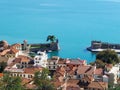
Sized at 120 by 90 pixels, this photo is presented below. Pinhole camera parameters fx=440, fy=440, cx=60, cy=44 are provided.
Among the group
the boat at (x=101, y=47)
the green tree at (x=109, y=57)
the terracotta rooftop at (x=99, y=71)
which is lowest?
the terracotta rooftop at (x=99, y=71)

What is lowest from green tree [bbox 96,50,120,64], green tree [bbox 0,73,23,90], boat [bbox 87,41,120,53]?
green tree [bbox 0,73,23,90]

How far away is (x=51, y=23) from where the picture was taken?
6103 centimetres

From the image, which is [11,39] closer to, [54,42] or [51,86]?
[54,42]

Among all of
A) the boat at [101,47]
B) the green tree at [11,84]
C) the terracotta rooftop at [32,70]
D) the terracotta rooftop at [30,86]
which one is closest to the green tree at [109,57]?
the terracotta rooftop at [32,70]

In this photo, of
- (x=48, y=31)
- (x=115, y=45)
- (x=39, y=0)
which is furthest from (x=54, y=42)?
(x=39, y=0)

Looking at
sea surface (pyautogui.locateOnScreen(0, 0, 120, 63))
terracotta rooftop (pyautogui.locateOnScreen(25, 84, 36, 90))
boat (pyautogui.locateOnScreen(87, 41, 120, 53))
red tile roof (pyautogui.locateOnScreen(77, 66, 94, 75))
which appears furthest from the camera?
sea surface (pyautogui.locateOnScreen(0, 0, 120, 63))

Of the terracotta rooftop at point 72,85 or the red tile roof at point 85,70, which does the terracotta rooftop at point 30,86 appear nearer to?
the terracotta rooftop at point 72,85

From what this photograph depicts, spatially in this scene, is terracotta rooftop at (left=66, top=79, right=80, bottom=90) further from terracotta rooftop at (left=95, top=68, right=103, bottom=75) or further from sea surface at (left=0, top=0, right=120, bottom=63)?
sea surface at (left=0, top=0, right=120, bottom=63)

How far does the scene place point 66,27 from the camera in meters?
57.4

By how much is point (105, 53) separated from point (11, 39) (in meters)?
19.5

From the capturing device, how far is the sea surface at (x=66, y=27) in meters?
46.2

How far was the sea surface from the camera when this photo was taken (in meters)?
46.2

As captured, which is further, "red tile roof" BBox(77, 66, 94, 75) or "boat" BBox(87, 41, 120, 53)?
"boat" BBox(87, 41, 120, 53)

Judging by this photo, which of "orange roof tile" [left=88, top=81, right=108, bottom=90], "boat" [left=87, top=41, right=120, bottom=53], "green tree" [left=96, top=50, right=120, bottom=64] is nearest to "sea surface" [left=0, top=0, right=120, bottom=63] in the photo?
"boat" [left=87, top=41, right=120, bottom=53]
